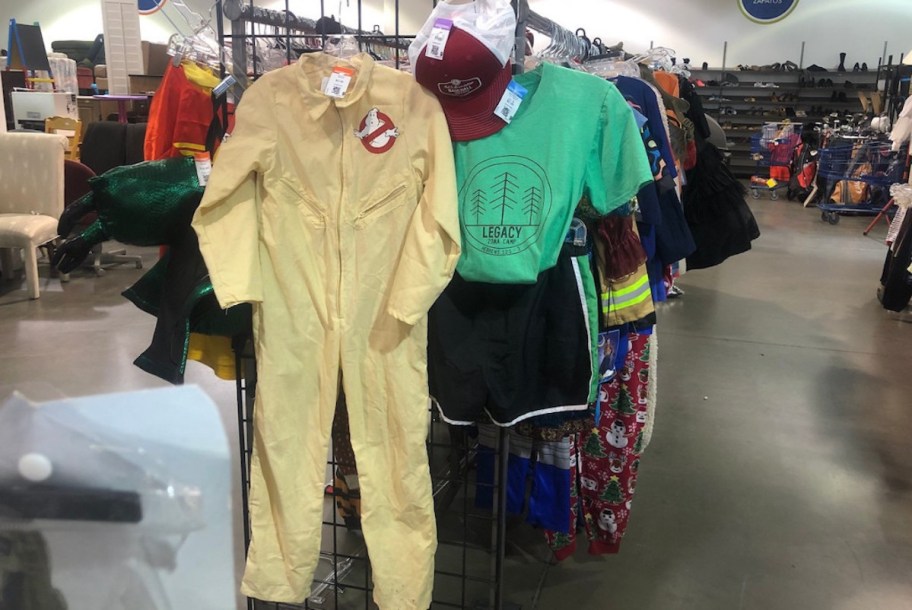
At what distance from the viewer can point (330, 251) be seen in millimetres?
1528

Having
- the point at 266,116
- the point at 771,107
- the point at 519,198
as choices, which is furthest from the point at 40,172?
the point at 771,107

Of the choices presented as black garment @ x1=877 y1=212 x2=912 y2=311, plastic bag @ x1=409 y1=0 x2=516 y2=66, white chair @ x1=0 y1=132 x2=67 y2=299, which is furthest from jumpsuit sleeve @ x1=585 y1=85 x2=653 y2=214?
white chair @ x1=0 y1=132 x2=67 y2=299

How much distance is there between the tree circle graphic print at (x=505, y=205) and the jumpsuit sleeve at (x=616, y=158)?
0.15 m

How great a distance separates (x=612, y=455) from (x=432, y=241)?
3.33ft

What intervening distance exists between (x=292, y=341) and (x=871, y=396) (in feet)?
10.7

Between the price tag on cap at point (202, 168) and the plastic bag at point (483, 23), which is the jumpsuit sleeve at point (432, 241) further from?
the price tag on cap at point (202, 168)

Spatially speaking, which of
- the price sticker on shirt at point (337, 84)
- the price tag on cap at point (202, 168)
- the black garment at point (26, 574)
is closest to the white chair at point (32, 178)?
the black garment at point (26, 574)

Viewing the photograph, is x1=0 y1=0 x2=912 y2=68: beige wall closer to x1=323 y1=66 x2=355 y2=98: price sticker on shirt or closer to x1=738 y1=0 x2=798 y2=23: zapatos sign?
x1=738 y1=0 x2=798 y2=23: zapatos sign

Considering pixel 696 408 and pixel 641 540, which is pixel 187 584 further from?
pixel 696 408

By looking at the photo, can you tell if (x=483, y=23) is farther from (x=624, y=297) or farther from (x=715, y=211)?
(x=715, y=211)

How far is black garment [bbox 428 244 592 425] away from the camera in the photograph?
158 cm

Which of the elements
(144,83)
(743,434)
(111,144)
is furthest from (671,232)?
(144,83)

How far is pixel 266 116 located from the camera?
4.94ft

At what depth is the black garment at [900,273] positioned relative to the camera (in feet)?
15.2
